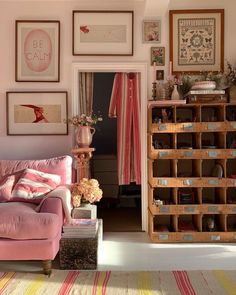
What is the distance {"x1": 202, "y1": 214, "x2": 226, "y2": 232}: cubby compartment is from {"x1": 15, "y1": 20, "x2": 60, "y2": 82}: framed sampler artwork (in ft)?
7.87

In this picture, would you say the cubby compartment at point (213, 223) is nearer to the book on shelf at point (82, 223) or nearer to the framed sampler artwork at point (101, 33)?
A: the book on shelf at point (82, 223)

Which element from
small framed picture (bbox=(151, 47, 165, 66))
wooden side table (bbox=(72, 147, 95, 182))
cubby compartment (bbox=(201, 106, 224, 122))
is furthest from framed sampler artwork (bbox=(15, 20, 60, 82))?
cubby compartment (bbox=(201, 106, 224, 122))

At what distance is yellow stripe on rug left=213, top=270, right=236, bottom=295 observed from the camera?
9.26 ft

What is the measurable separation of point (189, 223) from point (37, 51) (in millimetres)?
2715

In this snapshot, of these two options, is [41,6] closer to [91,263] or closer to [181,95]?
[181,95]

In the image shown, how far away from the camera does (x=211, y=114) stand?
459 centimetres

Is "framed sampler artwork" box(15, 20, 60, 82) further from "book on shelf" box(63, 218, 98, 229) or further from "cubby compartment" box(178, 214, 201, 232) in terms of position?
"cubby compartment" box(178, 214, 201, 232)

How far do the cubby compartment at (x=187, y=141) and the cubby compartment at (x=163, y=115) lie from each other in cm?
30

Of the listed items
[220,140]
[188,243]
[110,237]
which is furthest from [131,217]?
[220,140]

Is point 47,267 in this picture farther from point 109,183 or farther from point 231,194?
point 109,183

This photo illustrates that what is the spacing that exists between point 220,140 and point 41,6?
262 centimetres

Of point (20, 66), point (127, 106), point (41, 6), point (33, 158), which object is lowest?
point (33, 158)

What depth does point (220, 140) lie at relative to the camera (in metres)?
4.33

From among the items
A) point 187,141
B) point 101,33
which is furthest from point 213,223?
point 101,33
